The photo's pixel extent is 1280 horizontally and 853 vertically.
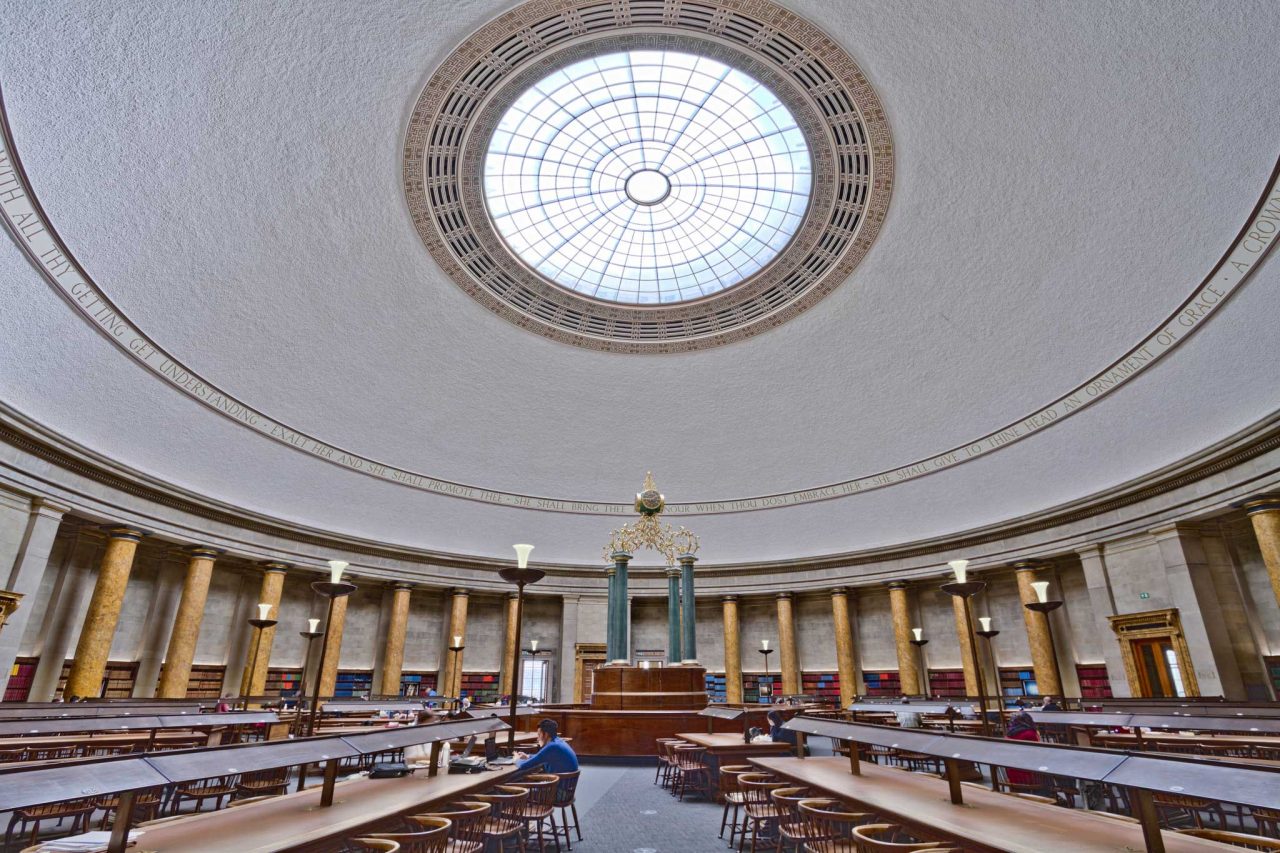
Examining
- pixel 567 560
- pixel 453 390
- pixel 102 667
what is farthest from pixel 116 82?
pixel 567 560

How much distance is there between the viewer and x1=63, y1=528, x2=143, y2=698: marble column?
14141 millimetres

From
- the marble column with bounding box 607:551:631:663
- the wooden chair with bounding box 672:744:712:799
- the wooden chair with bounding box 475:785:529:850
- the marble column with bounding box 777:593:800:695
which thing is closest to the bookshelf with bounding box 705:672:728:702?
the marble column with bounding box 777:593:800:695

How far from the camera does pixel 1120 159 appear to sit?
918 centimetres

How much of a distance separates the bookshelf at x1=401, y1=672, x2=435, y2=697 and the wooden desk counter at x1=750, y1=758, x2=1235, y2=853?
19.2 metres

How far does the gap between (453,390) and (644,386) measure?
4598 mm

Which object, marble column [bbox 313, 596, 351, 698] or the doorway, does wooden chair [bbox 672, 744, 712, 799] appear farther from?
marble column [bbox 313, 596, 351, 698]

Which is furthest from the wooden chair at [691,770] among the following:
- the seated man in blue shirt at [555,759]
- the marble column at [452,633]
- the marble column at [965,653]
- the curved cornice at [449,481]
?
the marble column at [452,633]

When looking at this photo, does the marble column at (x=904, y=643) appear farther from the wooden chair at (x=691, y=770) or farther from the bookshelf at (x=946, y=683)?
the wooden chair at (x=691, y=770)

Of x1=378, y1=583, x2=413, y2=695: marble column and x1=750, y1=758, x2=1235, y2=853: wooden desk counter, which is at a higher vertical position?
x1=378, y1=583, x2=413, y2=695: marble column

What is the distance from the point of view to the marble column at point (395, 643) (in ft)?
69.3

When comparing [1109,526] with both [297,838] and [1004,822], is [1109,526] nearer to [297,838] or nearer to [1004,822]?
[1004,822]

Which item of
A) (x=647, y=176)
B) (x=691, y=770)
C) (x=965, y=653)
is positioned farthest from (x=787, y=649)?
(x=647, y=176)

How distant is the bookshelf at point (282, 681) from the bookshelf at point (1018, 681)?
21493 mm

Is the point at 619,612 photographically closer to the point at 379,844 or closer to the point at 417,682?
the point at 379,844
